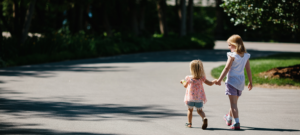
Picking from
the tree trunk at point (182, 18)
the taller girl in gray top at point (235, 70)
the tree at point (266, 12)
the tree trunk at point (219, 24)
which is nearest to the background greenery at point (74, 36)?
the tree trunk at point (182, 18)

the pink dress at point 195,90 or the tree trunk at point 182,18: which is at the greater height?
the tree trunk at point 182,18

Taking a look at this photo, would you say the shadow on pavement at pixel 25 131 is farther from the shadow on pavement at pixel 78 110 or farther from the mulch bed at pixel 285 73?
the mulch bed at pixel 285 73

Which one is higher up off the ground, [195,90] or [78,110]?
[195,90]

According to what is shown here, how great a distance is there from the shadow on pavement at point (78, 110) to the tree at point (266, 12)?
5902mm

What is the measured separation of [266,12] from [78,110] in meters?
7.38

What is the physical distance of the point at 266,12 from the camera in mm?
12359

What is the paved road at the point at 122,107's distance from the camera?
630 cm

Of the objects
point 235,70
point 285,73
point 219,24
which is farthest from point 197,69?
point 219,24

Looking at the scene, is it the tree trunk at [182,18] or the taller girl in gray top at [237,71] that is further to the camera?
the tree trunk at [182,18]

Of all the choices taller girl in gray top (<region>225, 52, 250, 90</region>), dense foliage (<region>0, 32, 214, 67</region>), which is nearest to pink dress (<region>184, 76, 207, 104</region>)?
taller girl in gray top (<region>225, 52, 250, 90</region>)

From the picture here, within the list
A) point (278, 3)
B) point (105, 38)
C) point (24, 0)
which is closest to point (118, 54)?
point (105, 38)

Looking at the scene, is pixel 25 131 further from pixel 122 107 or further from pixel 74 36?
pixel 74 36

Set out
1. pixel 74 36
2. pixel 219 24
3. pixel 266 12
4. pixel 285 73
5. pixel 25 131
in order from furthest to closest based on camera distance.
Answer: pixel 219 24
pixel 74 36
pixel 266 12
pixel 285 73
pixel 25 131

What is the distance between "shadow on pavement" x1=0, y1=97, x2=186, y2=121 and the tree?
232 inches
